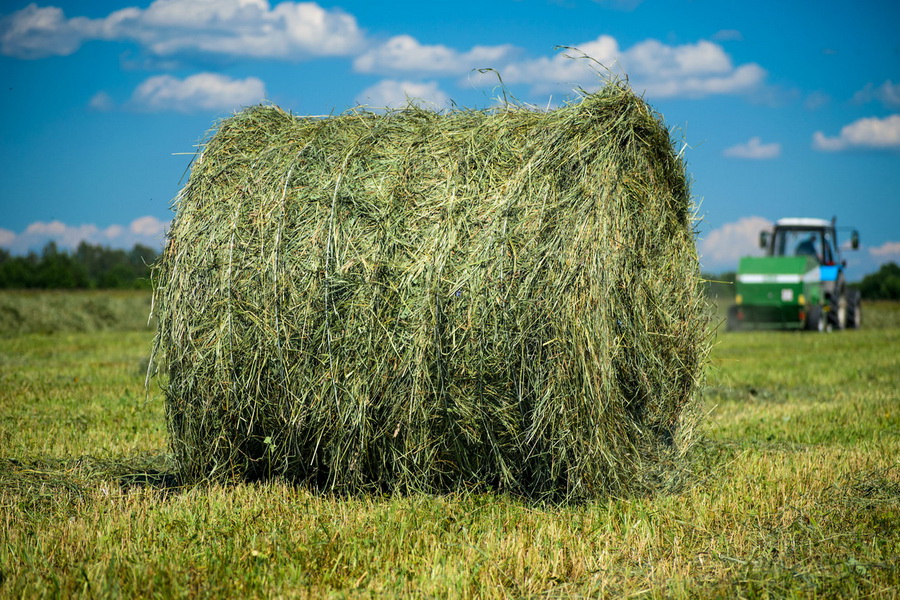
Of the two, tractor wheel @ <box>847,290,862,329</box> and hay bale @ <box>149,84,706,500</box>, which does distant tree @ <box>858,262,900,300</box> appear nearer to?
tractor wheel @ <box>847,290,862,329</box>

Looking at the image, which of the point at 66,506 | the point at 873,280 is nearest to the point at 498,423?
the point at 66,506

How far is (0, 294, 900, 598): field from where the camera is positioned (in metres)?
3.88

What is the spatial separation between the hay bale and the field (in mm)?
358

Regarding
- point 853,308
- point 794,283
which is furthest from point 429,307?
point 853,308

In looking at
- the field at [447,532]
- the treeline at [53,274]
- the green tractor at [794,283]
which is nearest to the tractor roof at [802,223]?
the green tractor at [794,283]

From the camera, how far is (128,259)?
6412cm

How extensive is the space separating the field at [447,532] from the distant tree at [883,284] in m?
48.8

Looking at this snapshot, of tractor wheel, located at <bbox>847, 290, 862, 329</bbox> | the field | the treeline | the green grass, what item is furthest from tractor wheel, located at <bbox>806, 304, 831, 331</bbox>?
the treeline

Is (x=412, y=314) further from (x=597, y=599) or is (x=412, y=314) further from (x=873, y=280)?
(x=873, y=280)

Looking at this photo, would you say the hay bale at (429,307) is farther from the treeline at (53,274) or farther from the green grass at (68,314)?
the treeline at (53,274)

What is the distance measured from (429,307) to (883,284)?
54.1m

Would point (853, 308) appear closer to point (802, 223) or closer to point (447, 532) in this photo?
point (802, 223)

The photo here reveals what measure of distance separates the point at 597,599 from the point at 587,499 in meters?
1.42

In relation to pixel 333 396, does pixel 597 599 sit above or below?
below
